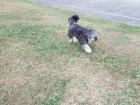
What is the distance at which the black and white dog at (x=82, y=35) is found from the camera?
868 centimetres

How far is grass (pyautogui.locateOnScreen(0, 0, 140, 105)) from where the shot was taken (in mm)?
6657

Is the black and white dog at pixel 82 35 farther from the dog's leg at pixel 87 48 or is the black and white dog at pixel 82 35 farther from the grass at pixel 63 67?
the grass at pixel 63 67

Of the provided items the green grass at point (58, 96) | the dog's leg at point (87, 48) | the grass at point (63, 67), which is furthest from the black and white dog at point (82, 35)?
the green grass at point (58, 96)

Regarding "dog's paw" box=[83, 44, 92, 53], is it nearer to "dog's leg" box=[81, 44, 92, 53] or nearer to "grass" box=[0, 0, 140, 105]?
"dog's leg" box=[81, 44, 92, 53]

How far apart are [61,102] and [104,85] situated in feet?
4.20

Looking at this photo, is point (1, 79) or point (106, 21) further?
point (106, 21)

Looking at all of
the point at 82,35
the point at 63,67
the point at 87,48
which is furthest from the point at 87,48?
the point at 63,67

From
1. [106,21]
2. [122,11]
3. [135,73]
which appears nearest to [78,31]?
[135,73]

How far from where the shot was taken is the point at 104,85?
7129mm

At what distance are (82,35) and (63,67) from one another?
4.61ft

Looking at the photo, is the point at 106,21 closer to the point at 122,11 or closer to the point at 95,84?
the point at 122,11

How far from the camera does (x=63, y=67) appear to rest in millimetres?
8055

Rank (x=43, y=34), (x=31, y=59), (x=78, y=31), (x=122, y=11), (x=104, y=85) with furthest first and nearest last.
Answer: (x=122, y=11), (x=43, y=34), (x=78, y=31), (x=31, y=59), (x=104, y=85)

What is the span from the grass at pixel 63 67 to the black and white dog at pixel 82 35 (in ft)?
0.73
